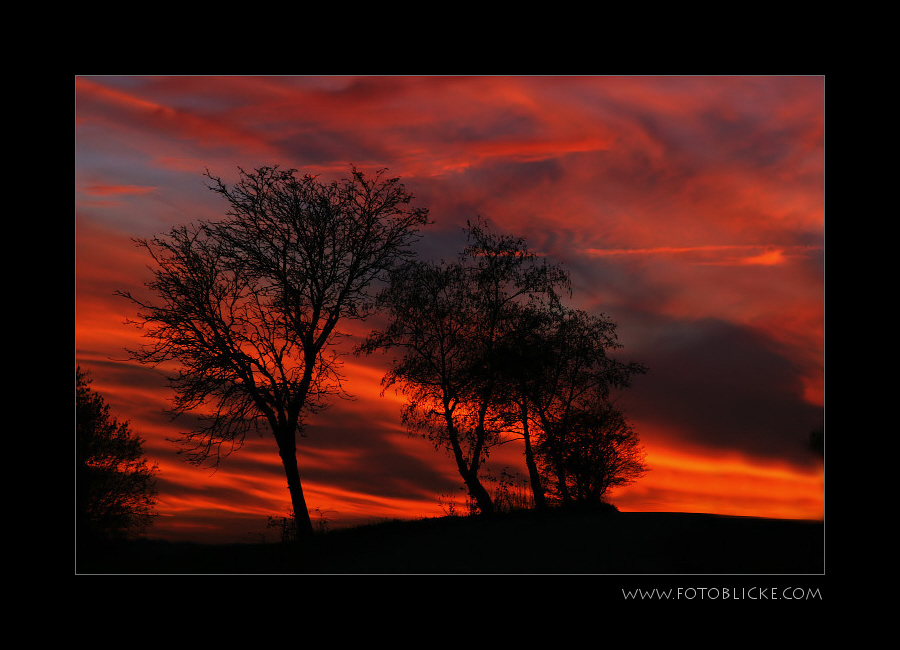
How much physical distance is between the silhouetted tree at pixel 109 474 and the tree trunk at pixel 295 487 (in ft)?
62.3

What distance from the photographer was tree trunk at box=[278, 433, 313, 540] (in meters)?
25.3

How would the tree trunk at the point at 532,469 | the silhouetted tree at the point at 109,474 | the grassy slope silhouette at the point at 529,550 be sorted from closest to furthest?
the grassy slope silhouette at the point at 529,550 → the tree trunk at the point at 532,469 → the silhouetted tree at the point at 109,474

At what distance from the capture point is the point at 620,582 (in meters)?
15.2

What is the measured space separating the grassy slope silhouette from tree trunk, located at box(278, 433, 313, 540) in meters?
0.92

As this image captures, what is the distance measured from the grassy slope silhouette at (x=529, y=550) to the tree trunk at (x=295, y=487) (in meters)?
0.92

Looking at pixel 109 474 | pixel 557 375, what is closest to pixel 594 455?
pixel 557 375

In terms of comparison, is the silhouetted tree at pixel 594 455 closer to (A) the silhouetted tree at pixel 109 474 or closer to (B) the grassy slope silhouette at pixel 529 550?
(B) the grassy slope silhouette at pixel 529 550

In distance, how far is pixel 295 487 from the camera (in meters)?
25.6

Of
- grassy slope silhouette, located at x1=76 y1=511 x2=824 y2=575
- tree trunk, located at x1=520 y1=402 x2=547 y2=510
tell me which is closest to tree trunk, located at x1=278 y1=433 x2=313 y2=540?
grassy slope silhouette, located at x1=76 y1=511 x2=824 y2=575

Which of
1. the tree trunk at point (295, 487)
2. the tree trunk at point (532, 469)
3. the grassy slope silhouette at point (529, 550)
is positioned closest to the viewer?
the grassy slope silhouette at point (529, 550)

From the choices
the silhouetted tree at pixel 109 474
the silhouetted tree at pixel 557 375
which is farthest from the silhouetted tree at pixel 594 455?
the silhouetted tree at pixel 109 474

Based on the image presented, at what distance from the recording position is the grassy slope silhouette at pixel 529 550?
17.9m

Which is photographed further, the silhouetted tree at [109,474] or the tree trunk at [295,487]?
the silhouetted tree at [109,474]

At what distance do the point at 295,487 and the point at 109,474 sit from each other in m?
22.0
